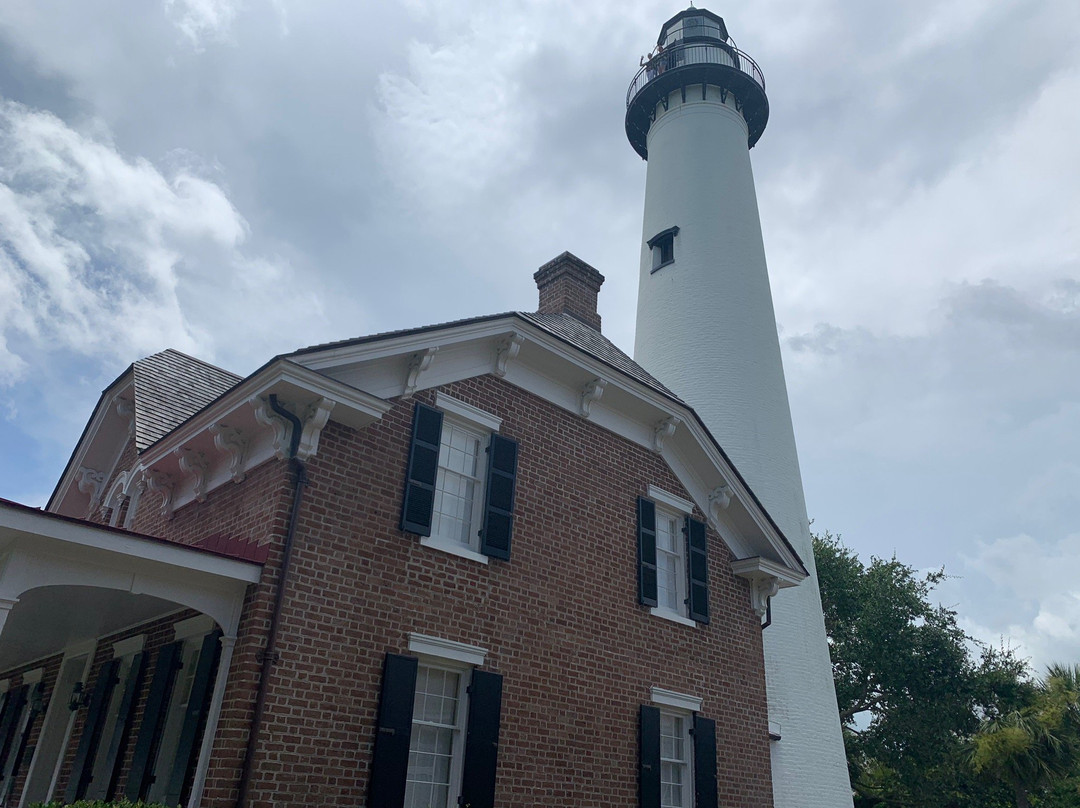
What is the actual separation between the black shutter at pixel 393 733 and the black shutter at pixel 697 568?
5.22 metres

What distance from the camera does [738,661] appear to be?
43.2 feet

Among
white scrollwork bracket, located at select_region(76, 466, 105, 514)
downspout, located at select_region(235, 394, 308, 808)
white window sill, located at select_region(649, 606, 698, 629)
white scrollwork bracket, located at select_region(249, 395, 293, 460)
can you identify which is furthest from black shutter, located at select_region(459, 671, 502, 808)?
white scrollwork bracket, located at select_region(76, 466, 105, 514)

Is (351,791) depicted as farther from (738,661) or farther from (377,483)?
(738,661)

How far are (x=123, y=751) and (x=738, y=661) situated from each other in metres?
8.63

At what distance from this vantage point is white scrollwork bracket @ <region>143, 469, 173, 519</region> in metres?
11.3

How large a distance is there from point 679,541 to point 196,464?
7182 millimetres

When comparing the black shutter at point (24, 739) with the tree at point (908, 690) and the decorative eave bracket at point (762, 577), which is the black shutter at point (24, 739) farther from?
the tree at point (908, 690)

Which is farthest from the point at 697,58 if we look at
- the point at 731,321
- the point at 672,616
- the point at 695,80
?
the point at 672,616

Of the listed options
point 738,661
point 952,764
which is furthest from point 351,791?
point 952,764

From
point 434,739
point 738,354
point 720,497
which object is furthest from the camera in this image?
point 738,354

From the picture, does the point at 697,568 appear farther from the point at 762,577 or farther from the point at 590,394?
the point at 590,394

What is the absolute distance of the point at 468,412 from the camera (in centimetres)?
1079

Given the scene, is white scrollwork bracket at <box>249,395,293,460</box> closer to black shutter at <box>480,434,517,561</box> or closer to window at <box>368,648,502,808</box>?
window at <box>368,648,502,808</box>

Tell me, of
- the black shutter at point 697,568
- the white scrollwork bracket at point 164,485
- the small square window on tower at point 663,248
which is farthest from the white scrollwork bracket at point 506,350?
the small square window on tower at point 663,248
